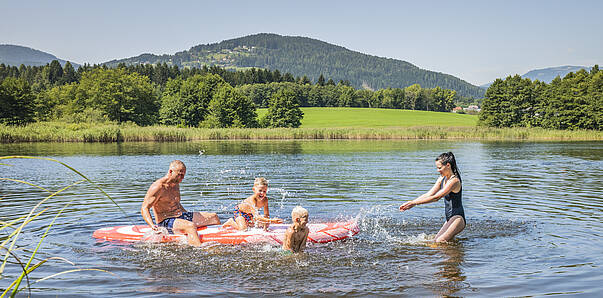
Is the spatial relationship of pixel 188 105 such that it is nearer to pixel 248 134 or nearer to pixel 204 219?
pixel 248 134

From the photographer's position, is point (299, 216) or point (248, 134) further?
point (248, 134)

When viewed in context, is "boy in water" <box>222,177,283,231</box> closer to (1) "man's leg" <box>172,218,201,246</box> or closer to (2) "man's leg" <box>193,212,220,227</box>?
(2) "man's leg" <box>193,212,220,227</box>

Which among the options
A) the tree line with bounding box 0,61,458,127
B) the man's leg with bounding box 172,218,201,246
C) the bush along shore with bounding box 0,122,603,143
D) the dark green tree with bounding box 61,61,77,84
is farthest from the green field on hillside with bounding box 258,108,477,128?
the man's leg with bounding box 172,218,201,246

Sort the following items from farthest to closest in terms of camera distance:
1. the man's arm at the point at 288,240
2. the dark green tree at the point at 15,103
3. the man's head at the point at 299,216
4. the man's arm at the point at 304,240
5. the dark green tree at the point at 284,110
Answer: the dark green tree at the point at 284,110, the dark green tree at the point at 15,103, the man's arm at the point at 304,240, the man's arm at the point at 288,240, the man's head at the point at 299,216

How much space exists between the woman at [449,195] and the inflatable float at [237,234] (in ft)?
5.38

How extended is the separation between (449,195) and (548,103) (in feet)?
235

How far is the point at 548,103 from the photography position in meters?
72.0

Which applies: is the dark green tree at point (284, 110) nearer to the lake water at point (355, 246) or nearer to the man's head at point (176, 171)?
the lake water at point (355, 246)

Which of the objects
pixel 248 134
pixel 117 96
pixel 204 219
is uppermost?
pixel 117 96

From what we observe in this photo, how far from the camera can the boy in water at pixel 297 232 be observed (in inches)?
329

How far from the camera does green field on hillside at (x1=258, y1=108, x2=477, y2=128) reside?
9181cm

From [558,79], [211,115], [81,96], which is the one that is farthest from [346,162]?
[81,96]

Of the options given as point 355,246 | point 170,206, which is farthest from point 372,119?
point 170,206

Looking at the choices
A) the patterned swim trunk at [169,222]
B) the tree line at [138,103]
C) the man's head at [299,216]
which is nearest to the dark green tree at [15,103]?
the tree line at [138,103]
